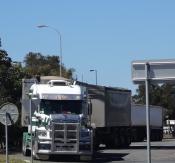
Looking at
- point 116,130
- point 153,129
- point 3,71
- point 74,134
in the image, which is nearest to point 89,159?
Result: point 74,134

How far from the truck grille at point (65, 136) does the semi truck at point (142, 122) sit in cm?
2560

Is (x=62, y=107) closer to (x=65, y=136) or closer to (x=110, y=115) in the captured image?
(x=65, y=136)

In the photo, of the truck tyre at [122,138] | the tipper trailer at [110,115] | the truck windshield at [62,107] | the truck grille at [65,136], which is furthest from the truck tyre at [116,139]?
the truck grille at [65,136]

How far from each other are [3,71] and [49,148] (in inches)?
691

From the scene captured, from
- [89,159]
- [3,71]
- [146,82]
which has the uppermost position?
[3,71]

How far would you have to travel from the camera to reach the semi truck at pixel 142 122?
58341 mm

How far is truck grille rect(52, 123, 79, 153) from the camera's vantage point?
30.8m

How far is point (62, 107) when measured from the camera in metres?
31.6

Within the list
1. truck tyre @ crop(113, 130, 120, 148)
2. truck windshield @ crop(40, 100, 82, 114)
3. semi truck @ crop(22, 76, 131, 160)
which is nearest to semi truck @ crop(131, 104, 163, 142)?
truck tyre @ crop(113, 130, 120, 148)

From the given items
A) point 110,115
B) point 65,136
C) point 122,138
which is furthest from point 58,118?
point 122,138

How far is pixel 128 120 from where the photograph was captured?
47.9 m

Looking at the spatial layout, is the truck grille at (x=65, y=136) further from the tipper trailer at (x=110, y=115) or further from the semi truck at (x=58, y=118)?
the tipper trailer at (x=110, y=115)

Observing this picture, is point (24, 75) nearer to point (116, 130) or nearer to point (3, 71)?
point (3, 71)

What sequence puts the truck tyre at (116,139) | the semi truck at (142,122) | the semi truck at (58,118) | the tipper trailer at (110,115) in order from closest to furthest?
the semi truck at (58,118)
the tipper trailer at (110,115)
the truck tyre at (116,139)
the semi truck at (142,122)
